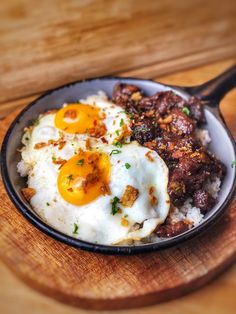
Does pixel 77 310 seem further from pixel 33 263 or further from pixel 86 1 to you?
pixel 86 1

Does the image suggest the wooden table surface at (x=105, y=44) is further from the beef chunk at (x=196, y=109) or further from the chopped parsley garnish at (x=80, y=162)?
the chopped parsley garnish at (x=80, y=162)

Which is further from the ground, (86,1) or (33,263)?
(86,1)

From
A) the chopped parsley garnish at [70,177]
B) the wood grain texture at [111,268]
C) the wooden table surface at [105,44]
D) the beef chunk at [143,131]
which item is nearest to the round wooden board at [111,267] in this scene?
the wood grain texture at [111,268]

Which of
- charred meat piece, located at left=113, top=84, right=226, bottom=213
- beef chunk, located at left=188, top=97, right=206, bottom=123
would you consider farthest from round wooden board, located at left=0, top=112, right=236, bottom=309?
beef chunk, located at left=188, top=97, right=206, bottom=123

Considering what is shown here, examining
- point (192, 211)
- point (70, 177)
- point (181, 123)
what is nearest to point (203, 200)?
point (192, 211)

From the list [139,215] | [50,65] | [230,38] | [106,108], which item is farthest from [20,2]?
[139,215]

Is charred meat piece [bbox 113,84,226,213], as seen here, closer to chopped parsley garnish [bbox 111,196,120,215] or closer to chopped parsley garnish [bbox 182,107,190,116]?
chopped parsley garnish [bbox 182,107,190,116]

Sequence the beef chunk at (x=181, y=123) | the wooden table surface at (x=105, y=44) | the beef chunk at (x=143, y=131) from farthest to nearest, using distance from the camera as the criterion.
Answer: the wooden table surface at (x=105, y=44) < the beef chunk at (x=181, y=123) < the beef chunk at (x=143, y=131)

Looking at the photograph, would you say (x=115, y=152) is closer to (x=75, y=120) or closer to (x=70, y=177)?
(x=70, y=177)
